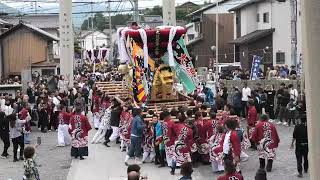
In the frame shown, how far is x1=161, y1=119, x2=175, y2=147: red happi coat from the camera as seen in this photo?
1461 cm

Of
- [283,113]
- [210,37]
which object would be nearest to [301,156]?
[283,113]

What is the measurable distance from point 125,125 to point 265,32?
27429mm

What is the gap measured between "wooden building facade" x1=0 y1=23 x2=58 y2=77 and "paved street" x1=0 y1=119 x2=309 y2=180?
26767 mm

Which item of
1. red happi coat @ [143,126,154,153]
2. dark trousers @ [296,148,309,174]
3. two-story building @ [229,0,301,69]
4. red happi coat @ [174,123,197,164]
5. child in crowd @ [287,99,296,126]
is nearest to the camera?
dark trousers @ [296,148,309,174]

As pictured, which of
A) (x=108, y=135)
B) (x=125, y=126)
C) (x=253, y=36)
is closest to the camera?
(x=125, y=126)

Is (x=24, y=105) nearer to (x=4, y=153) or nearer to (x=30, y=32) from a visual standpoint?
(x=4, y=153)

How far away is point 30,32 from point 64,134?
86.4ft

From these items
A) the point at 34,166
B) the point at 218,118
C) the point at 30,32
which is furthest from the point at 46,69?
the point at 34,166

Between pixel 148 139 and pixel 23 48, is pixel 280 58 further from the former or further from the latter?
pixel 148 139

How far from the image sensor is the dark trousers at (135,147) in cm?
1573

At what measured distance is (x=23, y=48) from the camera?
1777 inches

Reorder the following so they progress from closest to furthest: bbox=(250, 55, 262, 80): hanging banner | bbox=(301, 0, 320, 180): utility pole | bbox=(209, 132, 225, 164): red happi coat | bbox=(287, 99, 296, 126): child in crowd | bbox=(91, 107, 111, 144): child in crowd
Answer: bbox=(301, 0, 320, 180): utility pole → bbox=(209, 132, 225, 164): red happi coat → bbox=(91, 107, 111, 144): child in crowd → bbox=(287, 99, 296, 126): child in crowd → bbox=(250, 55, 262, 80): hanging banner

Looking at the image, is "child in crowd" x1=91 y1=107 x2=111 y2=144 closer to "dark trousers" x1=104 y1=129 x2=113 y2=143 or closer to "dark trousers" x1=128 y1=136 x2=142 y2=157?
"dark trousers" x1=104 y1=129 x2=113 y2=143

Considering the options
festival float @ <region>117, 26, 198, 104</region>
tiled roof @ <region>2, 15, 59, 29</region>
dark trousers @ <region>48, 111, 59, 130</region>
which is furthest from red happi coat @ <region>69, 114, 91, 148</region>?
tiled roof @ <region>2, 15, 59, 29</region>
